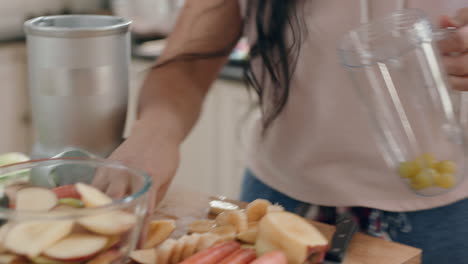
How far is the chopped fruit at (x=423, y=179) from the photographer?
2.31ft

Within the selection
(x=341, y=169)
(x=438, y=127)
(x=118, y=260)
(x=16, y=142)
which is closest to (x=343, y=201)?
(x=341, y=169)

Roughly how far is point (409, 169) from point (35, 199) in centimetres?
41

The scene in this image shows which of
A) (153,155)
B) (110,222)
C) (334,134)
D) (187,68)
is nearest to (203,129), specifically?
(187,68)

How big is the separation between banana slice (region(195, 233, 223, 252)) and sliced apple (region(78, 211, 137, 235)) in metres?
0.10

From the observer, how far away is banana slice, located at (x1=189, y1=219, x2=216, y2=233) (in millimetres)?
719

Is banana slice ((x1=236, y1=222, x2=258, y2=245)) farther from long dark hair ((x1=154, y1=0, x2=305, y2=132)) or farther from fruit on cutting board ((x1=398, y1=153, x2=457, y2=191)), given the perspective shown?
long dark hair ((x1=154, y1=0, x2=305, y2=132))

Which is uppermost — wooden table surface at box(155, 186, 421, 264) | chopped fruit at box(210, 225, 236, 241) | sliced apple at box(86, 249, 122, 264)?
sliced apple at box(86, 249, 122, 264)

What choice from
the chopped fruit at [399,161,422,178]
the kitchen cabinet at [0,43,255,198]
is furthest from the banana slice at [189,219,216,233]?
the kitchen cabinet at [0,43,255,198]

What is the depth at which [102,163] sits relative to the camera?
2.10 ft

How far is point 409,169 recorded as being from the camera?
726 millimetres

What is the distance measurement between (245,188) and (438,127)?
39cm

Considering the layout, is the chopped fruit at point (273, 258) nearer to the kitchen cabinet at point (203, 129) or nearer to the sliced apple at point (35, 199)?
the sliced apple at point (35, 199)

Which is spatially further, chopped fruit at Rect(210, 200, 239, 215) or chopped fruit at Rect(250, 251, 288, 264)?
chopped fruit at Rect(210, 200, 239, 215)

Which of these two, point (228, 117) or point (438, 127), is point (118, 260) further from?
point (228, 117)
